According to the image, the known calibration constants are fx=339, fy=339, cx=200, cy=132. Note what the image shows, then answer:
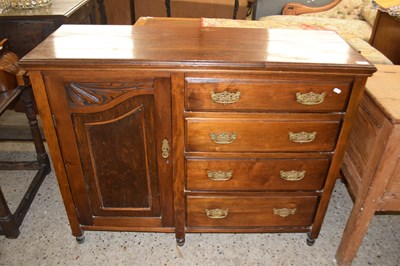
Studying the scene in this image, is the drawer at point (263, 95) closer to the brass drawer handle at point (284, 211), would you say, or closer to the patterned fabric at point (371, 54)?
the brass drawer handle at point (284, 211)

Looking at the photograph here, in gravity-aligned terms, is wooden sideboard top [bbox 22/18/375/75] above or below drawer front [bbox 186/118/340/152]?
above

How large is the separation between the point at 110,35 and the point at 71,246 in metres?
1.38

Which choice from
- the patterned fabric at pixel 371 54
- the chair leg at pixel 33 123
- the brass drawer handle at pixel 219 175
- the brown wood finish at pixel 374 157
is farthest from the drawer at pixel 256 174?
the patterned fabric at pixel 371 54

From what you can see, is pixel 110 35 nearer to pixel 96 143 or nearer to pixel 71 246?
pixel 96 143

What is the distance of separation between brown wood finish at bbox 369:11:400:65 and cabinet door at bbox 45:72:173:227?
291cm

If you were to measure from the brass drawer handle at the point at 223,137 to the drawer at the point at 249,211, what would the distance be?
0.39 metres

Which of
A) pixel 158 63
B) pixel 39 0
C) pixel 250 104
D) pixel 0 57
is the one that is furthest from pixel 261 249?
pixel 39 0

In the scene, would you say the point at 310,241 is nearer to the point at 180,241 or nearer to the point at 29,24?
the point at 180,241

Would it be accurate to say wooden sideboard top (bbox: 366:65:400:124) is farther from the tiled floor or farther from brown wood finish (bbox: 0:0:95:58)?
brown wood finish (bbox: 0:0:95:58)

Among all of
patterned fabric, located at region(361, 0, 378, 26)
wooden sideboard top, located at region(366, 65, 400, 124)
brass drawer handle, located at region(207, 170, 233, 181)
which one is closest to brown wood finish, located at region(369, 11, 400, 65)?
patterned fabric, located at region(361, 0, 378, 26)

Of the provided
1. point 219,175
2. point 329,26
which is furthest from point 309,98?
point 329,26

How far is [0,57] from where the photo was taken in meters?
2.16

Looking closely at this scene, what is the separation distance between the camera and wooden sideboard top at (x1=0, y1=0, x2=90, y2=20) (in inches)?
106

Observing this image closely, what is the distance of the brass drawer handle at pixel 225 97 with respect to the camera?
1632 millimetres
